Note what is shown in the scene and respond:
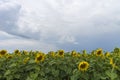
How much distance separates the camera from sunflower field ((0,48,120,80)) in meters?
7.35

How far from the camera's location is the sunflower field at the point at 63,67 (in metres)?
7.35

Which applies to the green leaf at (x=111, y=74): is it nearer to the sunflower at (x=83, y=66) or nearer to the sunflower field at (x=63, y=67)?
the sunflower field at (x=63, y=67)

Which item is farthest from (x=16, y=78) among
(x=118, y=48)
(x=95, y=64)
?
(x=118, y=48)

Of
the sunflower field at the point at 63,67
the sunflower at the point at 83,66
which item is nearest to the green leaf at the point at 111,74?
the sunflower field at the point at 63,67

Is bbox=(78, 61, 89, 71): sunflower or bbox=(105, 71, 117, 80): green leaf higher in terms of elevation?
bbox=(78, 61, 89, 71): sunflower

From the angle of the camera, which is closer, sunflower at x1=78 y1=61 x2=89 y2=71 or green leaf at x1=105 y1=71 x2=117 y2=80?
green leaf at x1=105 y1=71 x2=117 y2=80

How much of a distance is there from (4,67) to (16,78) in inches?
25.8

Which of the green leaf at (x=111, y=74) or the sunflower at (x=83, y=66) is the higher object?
the sunflower at (x=83, y=66)

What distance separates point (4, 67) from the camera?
8914mm

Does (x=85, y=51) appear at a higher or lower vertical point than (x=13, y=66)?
higher

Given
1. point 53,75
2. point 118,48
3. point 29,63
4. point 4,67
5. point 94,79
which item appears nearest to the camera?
point 94,79

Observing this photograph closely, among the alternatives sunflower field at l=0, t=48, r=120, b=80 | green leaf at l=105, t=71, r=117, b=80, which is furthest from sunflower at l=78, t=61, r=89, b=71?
green leaf at l=105, t=71, r=117, b=80

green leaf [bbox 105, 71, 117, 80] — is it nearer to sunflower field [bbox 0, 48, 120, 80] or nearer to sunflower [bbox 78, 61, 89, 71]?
sunflower field [bbox 0, 48, 120, 80]

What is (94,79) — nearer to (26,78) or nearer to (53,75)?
(53,75)
